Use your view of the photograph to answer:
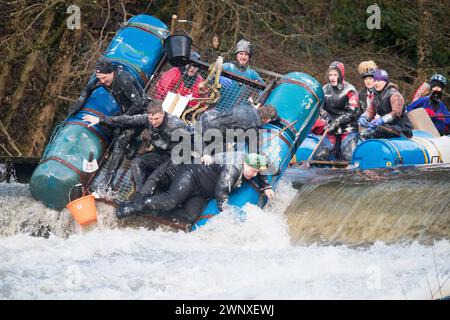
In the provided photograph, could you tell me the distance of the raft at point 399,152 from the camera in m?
11.2

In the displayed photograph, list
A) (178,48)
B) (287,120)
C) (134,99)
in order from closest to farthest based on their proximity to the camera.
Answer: (134,99) → (287,120) → (178,48)

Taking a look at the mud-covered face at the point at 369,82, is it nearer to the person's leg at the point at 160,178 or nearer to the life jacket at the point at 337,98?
the life jacket at the point at 337,98

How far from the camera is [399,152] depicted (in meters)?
11.2

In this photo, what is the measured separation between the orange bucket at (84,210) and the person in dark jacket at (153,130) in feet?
1.81

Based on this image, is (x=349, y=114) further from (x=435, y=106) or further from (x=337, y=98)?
(x=435, y=106)

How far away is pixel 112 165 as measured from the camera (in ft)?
32.1

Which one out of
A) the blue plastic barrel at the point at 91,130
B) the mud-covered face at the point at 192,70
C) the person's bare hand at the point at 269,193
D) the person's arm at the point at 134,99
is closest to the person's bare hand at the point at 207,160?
the person's bare hand at the point at 269,193

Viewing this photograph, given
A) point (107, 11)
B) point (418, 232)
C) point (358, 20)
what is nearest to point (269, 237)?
point (418, 232)

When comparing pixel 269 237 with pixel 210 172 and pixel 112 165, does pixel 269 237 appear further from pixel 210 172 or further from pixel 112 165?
pixel 112 165

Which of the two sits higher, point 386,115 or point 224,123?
point 386,115

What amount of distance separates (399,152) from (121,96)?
323 cm

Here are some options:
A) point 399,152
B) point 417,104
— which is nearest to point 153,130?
point 399,152

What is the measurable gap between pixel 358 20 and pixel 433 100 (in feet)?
17.6

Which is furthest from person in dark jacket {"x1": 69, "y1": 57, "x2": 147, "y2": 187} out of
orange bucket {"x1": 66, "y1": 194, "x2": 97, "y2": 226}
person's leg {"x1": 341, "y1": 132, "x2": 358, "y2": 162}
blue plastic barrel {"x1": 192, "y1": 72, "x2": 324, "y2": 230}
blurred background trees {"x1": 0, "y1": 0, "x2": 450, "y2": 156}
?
blurred background trees {"x1": 0, "y1": 0, "x2": 450, "y2": 156}
